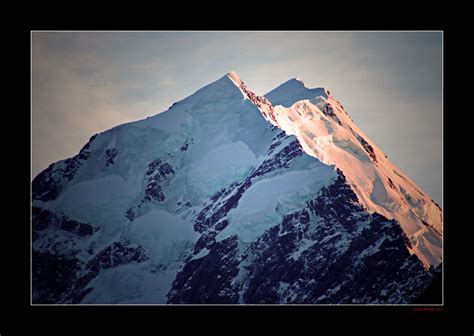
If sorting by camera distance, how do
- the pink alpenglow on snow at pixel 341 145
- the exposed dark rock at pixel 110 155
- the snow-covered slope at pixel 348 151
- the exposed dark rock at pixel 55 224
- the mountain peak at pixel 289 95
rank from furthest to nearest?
the mountain peak at pixel 289 95, the exposed dark rock at pixel 110 155, the pink alpenglow on snow at pixel 341 145, the snow-covered slope at pixel 348 151, the exposed dark rock at pixel 55 224

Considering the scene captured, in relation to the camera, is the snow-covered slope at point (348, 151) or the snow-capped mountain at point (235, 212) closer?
the snow-capped mountain at point (235, 212)

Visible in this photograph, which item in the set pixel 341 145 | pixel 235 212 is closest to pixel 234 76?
pixel 235 212

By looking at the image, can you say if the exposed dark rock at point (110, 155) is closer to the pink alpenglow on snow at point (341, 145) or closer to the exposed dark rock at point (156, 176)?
the exposed dark rock at point (156, 176)

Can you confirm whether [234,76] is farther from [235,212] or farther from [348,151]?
[348,151]

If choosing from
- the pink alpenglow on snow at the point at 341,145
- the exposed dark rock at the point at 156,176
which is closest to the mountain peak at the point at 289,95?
the pink alpenglow on snow at the point at 341,145

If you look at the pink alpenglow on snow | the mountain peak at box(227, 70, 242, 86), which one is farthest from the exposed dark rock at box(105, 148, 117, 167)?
the pink alpenglow on snow

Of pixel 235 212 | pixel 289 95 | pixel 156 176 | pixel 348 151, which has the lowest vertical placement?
pixel 235 212

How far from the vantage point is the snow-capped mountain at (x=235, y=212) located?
160 feet

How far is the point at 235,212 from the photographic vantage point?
219 feet

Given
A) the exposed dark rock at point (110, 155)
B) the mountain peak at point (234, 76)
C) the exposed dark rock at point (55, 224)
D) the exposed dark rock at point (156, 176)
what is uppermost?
the mountain peak at point (234, 76)

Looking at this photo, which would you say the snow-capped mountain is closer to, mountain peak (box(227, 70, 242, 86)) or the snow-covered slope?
the snow-covered slope

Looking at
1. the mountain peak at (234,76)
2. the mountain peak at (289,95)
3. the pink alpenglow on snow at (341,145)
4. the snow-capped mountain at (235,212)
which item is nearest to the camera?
the mountain peak at (234,76)

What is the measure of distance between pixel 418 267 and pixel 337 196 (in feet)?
67.1
